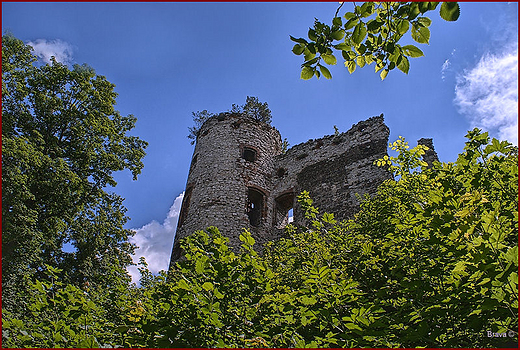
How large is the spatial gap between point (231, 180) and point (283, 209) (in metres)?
2.46

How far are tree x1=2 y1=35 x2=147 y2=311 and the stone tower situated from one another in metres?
2.37

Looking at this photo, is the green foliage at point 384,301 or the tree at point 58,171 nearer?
the green foliage at point 384,301

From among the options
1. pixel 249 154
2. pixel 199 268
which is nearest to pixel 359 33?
pixel 199 268

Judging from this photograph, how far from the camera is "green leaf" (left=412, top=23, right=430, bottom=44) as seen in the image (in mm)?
2230

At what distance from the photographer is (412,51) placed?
91.5 inches

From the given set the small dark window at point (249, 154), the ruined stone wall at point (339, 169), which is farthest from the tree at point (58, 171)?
the ruined stone wall at point (339, 169)

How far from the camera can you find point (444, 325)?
300 centimetres

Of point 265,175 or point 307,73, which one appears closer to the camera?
point 307,73

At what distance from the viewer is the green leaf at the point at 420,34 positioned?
2.23 meters

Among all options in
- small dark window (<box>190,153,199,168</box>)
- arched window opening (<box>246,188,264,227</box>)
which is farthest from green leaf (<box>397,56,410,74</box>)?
small dark window (<box>190,153,199,168</box>)

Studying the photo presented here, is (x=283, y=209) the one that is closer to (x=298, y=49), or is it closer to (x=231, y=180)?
(x=231, y=180)

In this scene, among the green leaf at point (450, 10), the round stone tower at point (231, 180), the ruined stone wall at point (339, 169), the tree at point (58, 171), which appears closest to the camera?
the green leaf at point (450, 10)

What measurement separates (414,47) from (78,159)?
10620 millimetres

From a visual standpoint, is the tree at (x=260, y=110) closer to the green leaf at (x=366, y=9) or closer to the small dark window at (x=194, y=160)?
the small dark window at (x=194, y=160)
